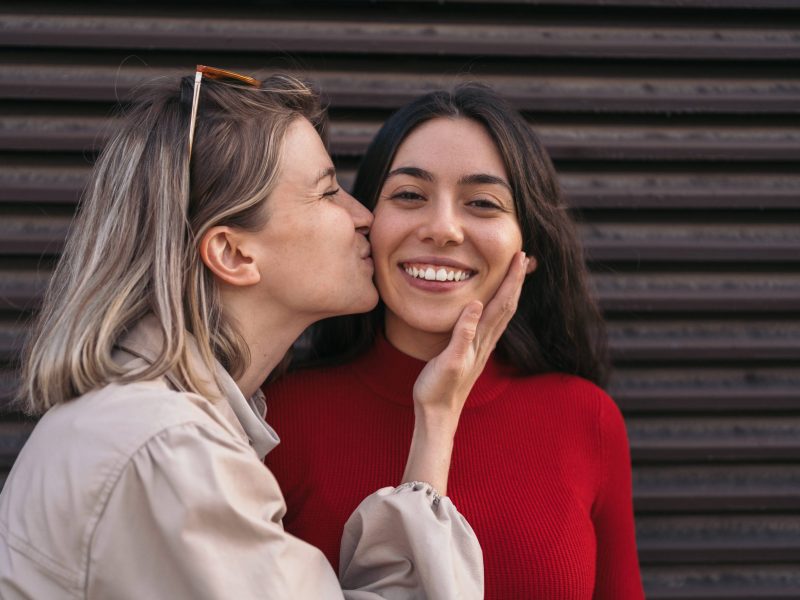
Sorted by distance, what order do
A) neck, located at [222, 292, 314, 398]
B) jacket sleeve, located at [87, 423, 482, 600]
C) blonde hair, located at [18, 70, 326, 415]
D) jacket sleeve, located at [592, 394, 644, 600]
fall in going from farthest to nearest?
jacket sleeve, located at [592, 394, 644, 600]
neck, located at [222, 292, 314, 398]
blonde hair, located at [18, 70, 326, 415]
jacket sleeve, located at [87, 423, 482, 600]

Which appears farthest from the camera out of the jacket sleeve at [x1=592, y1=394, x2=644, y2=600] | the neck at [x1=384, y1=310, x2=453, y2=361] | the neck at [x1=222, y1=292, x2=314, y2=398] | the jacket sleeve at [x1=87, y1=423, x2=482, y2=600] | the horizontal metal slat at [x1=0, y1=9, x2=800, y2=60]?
the horizontal metal slat at [x1=0, y1=9, x2=800, y2=60]

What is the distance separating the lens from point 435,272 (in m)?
2.41

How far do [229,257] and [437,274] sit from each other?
1.98 feet

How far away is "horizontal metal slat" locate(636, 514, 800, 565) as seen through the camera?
3078mm

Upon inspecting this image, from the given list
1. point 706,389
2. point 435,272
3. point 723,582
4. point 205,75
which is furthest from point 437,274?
point 723,582

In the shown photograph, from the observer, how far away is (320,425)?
250 centimetres

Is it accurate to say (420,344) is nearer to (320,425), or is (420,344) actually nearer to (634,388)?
(320,425)

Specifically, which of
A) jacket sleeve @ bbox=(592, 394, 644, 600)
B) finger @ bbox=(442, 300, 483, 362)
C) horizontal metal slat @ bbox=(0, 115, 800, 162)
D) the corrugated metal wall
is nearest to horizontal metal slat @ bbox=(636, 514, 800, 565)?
the corrugated metal wall

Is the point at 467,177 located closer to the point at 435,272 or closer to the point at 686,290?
the point at 435,272

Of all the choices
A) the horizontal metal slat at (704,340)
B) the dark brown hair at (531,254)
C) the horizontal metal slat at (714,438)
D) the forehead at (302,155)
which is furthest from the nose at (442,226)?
the horizontal metal slat at (714,438)

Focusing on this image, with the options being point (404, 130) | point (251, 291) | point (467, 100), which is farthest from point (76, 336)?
point (467, 100)

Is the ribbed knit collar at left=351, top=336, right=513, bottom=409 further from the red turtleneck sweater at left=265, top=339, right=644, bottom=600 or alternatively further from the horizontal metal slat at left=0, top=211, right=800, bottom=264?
the horizontal metal slat at left=0, top=211, right=800, bottom=264

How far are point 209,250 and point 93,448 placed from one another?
0.66m

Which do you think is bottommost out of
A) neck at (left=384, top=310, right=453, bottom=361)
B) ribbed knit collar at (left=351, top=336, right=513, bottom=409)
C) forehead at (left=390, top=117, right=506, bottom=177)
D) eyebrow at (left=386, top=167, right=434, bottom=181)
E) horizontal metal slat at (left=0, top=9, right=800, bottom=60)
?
ribbed knit collar at (left=351, top=336, right=513, bottom=409)
